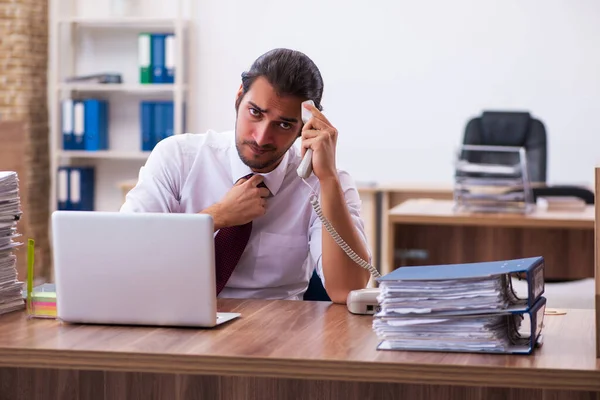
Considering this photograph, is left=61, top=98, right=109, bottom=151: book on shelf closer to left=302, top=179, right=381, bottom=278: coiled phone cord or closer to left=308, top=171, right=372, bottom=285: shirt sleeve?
left=308, top=171, right=372, bottom=285: shirt sleeve

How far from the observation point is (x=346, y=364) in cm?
154

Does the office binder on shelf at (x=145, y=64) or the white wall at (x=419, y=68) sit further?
the office binder on shelf at (x=145, y=64)

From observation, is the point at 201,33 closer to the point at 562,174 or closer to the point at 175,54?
the point at 175,54

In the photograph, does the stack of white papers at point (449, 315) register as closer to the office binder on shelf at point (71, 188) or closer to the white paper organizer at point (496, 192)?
the white paper organizer at point (496, 192)

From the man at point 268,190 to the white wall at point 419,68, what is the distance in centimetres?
380

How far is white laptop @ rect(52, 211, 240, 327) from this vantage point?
68.3 inches

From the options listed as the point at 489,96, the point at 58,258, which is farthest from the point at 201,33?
the point at 58,258

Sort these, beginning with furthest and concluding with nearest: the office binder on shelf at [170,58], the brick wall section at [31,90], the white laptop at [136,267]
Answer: the office binder on shelf at [170,58]
the brick wall section at [31,90]
the white laptop at [136,267]

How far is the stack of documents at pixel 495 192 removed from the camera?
417cm

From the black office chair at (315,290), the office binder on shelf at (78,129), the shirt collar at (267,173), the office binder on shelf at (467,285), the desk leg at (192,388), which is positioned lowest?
the desk leg at (192,388)

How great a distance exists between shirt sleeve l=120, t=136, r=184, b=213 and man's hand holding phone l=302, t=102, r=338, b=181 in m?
0.44

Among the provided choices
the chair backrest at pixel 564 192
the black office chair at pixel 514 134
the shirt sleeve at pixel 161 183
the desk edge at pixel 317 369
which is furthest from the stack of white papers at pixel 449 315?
the black office chair at pixel 514 134

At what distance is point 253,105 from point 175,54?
13.2ft

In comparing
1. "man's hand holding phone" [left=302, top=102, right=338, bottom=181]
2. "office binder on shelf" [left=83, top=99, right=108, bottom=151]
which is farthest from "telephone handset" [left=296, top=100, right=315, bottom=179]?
"office binder on shelf" [left=83, top=99, right=108, bottom=151]
